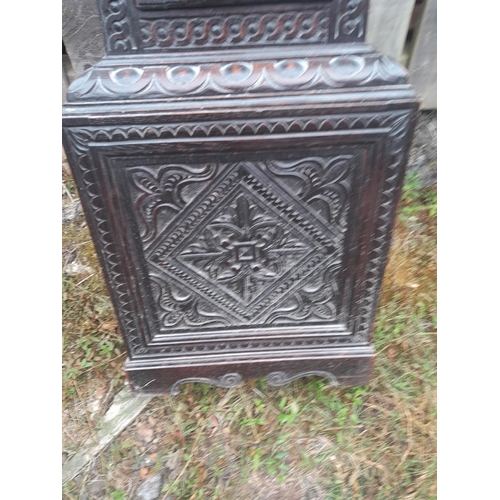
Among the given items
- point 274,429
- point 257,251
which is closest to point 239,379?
point 274,429

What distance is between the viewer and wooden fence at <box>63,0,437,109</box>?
5.48 feet

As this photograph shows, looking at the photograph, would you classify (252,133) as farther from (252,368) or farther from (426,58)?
(426,58)

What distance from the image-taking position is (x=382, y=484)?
136cm

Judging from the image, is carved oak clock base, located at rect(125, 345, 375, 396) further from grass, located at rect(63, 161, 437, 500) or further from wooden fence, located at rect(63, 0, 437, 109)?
wooden fence, located at rect(63, 0, 437, 109)

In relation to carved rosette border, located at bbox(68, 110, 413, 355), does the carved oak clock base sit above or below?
below

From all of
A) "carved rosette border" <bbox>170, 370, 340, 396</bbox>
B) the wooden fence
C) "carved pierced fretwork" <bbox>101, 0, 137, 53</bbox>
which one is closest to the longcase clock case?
"carved pierced fretwork" <bbox>101, 0, 137, 53</bbox>

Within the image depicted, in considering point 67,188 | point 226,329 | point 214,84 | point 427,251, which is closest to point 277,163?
point 214,84

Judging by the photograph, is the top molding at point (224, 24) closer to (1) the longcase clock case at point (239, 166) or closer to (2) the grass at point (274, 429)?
(1) the longcase clock case at point (239, 166)

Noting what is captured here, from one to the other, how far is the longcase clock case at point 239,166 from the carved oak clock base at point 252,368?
52 mm

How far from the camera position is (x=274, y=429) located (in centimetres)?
147

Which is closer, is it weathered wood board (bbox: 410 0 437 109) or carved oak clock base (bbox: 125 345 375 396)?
carved oak clock base (bbox: 125 345 375 396)

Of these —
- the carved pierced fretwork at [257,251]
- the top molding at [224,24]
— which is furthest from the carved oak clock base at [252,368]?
the top molding at [224,24]

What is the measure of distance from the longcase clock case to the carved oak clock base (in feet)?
0.17

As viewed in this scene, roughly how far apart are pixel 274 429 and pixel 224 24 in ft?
3.71
